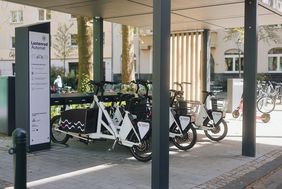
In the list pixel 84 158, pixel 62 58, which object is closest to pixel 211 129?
pixel 84 158

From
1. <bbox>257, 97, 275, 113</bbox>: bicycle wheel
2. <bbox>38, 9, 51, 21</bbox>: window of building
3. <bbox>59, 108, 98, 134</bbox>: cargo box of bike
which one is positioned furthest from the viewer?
<bbox>38, 9, 51, 21</bbox>: window of building

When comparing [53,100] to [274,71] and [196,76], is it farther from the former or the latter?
[274,71]

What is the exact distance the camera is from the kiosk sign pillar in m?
7.73

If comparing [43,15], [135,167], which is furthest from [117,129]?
[43,15]

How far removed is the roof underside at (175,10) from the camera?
8672 mm

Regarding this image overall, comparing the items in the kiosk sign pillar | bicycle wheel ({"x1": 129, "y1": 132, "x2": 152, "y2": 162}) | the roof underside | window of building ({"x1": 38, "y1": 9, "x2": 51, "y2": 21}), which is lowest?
bicycle wheel ({"x1": 129, "y1": 132, "x2": 152, "y2": 162})

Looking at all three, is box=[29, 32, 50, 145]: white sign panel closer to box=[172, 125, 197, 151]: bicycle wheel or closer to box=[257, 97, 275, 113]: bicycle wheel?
box=[172, 125, 197, 151]: bicycle wheel

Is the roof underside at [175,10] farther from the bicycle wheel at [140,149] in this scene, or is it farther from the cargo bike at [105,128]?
the bicycle wheel at [140,149]

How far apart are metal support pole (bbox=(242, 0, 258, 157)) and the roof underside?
0.49 m

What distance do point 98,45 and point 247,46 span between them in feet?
13.2

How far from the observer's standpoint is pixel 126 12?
9797 millimetres

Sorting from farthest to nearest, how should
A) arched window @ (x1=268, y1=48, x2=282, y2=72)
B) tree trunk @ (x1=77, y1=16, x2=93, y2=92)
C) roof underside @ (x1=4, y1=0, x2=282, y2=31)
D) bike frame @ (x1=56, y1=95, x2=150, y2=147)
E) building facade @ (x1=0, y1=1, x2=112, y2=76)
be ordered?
building facade @ (x1=0, y1=1, x2=112, y2=76) < arched window @ (x1=268, y1=48, x2=282, y2=72) < tree trunk @ (x1=77, y1=16, x2=93, y2=92) < roof underside @ (x1=4, y1=0, x2=282, y2=31) < bike frame @ (x1=56, y1=95, x2=150, y2=147)

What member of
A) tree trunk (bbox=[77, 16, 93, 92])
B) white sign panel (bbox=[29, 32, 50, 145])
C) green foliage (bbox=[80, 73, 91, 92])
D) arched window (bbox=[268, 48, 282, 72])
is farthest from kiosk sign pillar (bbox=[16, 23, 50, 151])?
arched window (bbox=[268, 48, 282, 72])

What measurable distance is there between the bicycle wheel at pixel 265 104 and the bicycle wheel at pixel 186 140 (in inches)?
295
